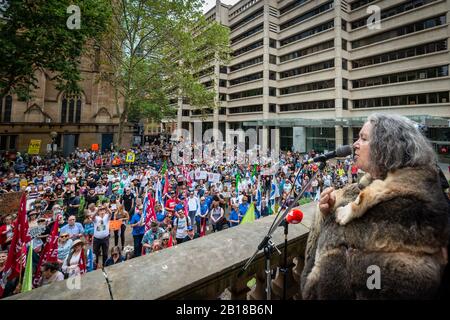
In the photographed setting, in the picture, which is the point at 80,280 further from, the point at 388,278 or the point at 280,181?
the point at 280,181

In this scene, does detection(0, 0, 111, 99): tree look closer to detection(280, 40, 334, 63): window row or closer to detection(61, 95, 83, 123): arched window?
detection(61, 95, 83, 123): arched window

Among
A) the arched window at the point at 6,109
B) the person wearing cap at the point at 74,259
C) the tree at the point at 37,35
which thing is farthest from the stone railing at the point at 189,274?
the arched window at the point at 6,109

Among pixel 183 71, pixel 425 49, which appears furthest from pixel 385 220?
pixel 425 49

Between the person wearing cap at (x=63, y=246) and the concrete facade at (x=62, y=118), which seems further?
the concrete facade at (x=62, y=118)

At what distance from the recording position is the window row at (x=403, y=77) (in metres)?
27.4

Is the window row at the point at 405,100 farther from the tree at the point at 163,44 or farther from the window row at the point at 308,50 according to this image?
the tree at the point at 163,44

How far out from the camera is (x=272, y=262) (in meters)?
2.41

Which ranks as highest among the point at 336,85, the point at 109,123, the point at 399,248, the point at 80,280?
the point at 336,85

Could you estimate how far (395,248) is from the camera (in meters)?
1.26

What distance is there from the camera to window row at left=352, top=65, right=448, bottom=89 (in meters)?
27.4

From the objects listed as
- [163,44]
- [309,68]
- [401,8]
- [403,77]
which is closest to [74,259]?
[163,44]

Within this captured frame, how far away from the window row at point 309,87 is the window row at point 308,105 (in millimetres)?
2066

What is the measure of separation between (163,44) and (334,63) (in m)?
24.9
